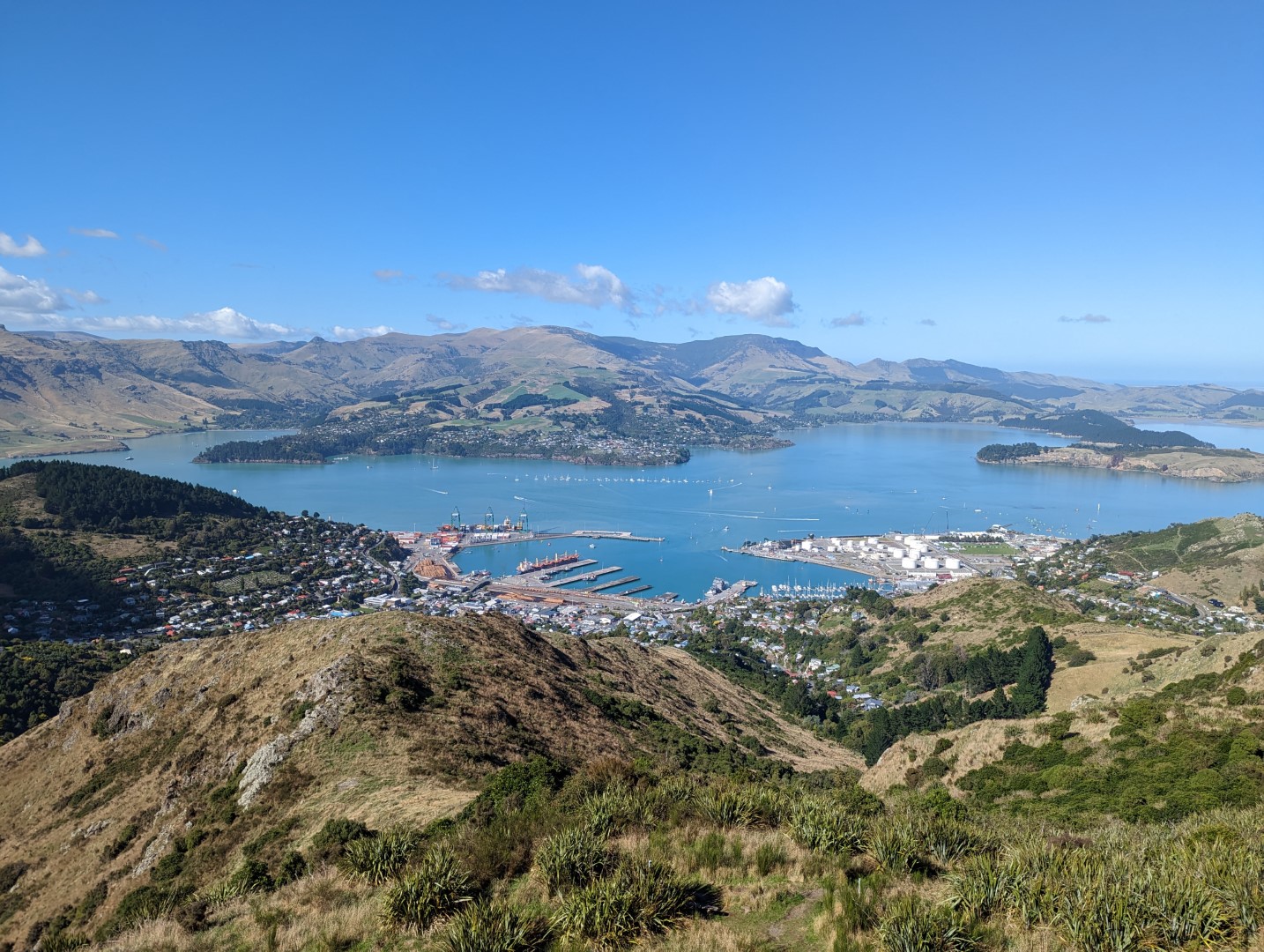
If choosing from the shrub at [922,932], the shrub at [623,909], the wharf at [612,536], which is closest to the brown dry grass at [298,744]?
the shrub at [623,909]

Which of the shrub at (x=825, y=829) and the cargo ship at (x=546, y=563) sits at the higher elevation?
the shrub at (x=825, y=829)

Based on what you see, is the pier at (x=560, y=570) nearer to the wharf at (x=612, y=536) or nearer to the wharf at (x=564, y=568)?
the wharf at (x=564, y=568)

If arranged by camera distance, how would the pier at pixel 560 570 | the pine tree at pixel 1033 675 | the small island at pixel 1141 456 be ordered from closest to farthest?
the pine tree at pixel 1033 675 → the pier at pixel 560 570 → the small island at pixel 1141 456

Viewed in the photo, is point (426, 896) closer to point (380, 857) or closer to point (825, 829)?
point (380, 857)

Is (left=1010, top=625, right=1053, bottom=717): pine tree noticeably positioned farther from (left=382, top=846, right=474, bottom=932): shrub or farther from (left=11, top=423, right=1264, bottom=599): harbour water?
(left=11, top=423, right=1264, bottom=599): harbour water

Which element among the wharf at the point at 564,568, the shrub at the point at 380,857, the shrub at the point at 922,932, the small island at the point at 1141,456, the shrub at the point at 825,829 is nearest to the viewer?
the shrub at the point at 922,932

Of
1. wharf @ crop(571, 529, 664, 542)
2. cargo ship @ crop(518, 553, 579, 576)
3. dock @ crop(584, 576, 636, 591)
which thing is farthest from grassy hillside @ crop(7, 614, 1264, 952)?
wharf @ crop(571, 529, 664, 542)

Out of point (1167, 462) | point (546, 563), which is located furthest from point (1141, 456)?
point (546, 563)

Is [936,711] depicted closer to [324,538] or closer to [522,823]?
[522,823]
